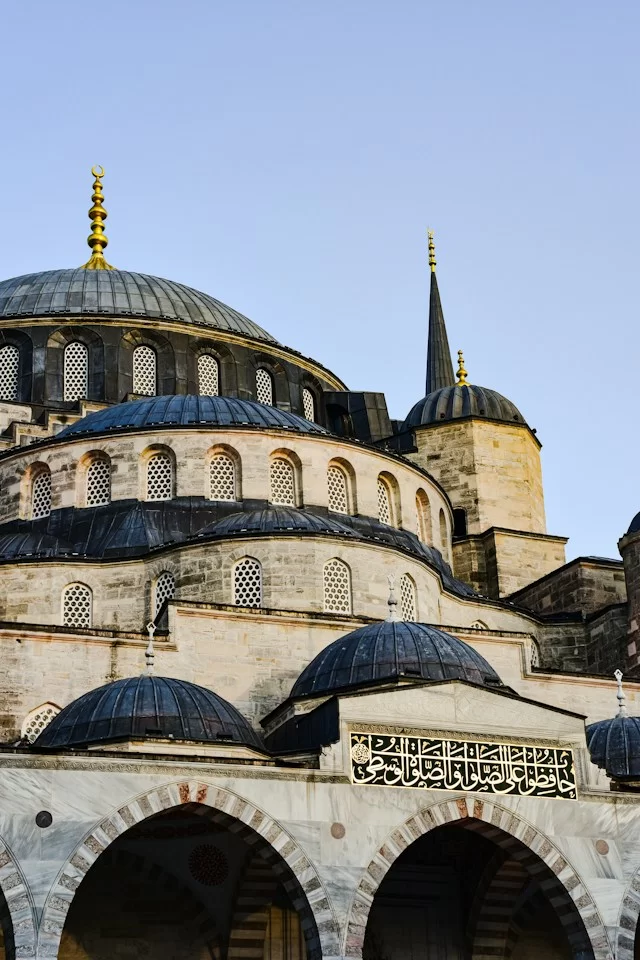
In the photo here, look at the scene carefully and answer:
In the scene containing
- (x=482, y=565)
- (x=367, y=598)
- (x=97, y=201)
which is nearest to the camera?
(x=367, y=598)

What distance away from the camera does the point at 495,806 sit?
21.6m

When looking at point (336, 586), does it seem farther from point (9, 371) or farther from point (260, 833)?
point (9, 371)

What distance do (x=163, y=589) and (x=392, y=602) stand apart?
16.3ft

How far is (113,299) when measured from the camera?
39281 millimetres

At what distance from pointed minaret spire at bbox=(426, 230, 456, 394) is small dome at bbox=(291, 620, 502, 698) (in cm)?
2330

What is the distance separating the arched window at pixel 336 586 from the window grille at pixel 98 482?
482 cm

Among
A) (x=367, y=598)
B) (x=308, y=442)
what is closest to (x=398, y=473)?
(x=308, y=442)

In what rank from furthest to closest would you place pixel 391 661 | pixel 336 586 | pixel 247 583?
pixel 336 586 < pixel 247 583 < pixel 391 661

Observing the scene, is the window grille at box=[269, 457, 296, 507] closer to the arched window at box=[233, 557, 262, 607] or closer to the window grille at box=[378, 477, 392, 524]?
the window grille at box=[378, 477, 392, 524]

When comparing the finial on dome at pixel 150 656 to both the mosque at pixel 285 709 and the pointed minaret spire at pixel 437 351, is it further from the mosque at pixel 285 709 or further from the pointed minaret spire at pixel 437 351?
the pointed minaret spire at pixel 437 351

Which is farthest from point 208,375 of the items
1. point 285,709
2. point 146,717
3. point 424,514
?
point 146,717

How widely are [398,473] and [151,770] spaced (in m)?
12.4

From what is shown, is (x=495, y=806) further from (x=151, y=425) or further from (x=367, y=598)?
(x=151, y=425)

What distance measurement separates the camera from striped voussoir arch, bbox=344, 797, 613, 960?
2133 centimetres
